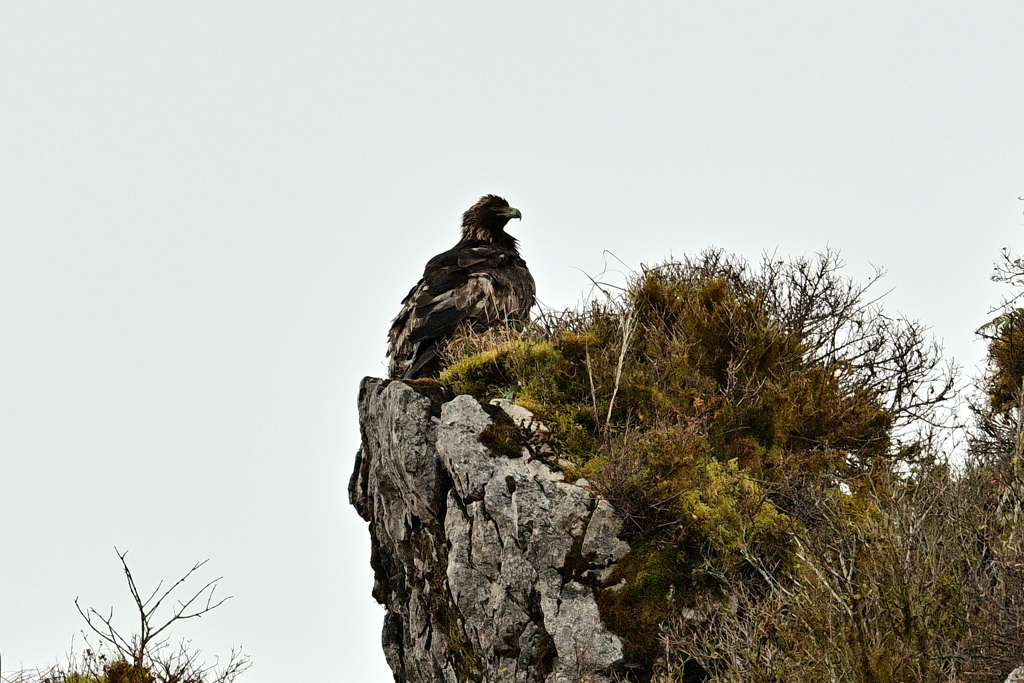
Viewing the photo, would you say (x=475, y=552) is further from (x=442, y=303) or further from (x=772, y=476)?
(x=442, y=303)

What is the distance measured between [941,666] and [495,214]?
8.75 metres

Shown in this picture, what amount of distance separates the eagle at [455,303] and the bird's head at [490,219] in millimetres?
342

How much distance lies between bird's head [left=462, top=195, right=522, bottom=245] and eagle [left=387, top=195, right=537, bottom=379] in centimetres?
34

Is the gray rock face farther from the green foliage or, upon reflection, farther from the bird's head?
the bird's head

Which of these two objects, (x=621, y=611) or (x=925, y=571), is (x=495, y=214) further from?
(x=925, y=571)

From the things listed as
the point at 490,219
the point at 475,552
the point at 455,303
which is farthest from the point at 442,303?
the point at 475,552

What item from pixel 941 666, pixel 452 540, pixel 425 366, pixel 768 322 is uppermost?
pixel 425 366

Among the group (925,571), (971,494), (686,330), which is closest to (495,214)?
(686,330)

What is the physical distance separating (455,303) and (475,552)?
12.6 feet

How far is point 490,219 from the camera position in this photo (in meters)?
14.1

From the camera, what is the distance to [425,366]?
1221cm

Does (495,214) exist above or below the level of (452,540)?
above

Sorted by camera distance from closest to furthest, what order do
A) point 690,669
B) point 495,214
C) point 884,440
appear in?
point 690,669 → point 884,440 → point 495,214

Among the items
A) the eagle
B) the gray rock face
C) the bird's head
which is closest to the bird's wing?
the eagle
